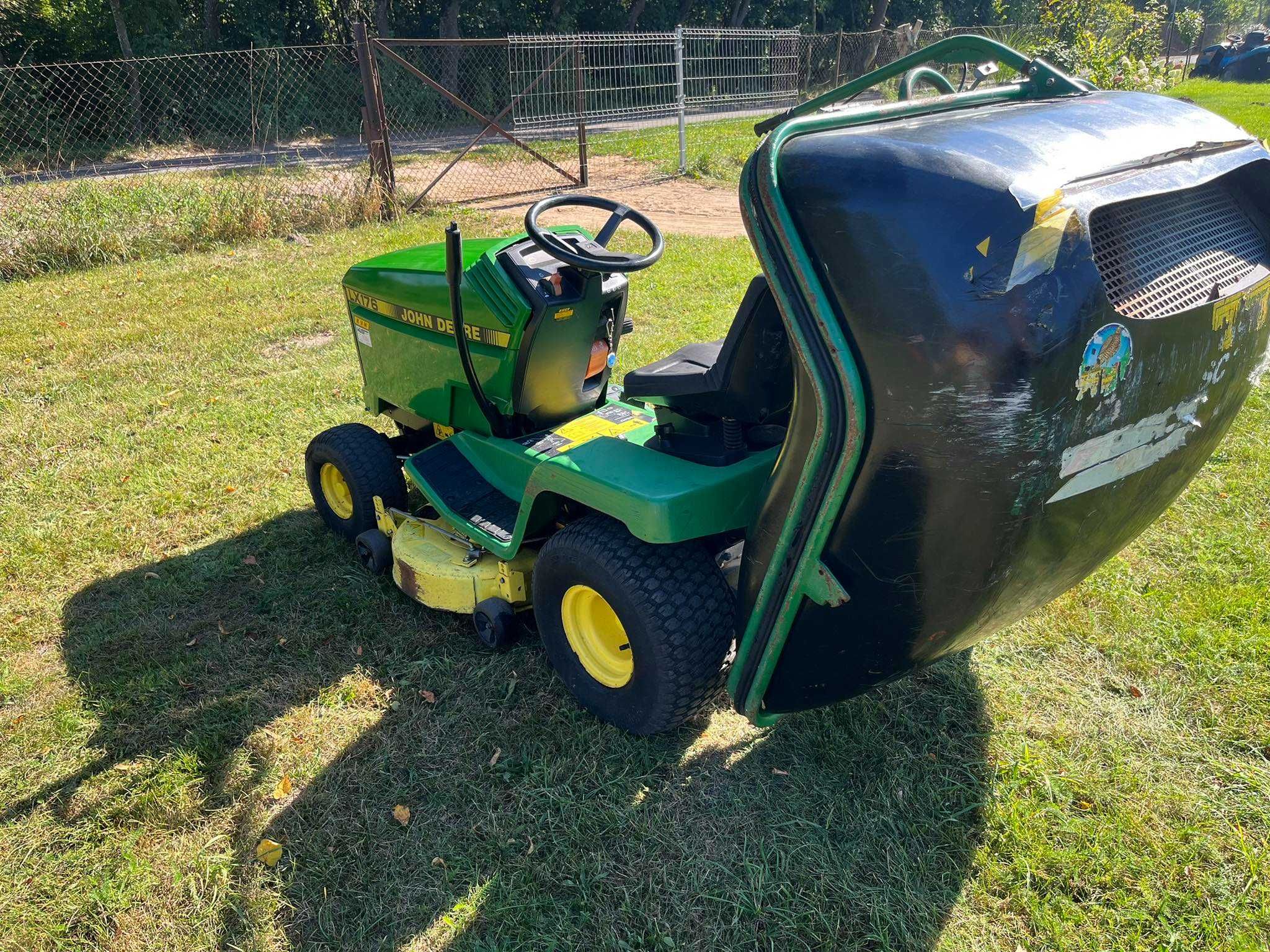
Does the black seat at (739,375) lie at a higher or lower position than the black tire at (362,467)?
higher

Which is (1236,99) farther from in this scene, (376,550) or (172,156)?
(376,550)

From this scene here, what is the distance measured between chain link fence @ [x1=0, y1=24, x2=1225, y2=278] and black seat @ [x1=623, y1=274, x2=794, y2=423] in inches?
265

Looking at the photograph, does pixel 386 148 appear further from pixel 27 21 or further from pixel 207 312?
pixel 27 21

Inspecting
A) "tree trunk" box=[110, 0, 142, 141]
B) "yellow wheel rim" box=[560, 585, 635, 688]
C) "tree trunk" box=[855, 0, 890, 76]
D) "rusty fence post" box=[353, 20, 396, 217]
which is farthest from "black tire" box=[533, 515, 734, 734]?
"tree trunk" box=[855, 0, 890, 76]

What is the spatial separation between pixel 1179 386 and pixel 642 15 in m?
28.8

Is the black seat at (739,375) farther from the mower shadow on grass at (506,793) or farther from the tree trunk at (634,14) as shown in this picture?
the tree trunk at (634,14)

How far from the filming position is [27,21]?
1780cm

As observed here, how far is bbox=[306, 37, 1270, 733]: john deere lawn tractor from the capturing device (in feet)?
5.17

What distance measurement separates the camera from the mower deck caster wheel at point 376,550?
3439mm

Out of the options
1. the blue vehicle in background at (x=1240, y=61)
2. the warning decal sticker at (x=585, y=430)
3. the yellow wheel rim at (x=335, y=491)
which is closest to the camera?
the warning decal sticker at (x=585, y=430)

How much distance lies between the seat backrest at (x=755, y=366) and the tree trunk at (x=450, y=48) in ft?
64.3

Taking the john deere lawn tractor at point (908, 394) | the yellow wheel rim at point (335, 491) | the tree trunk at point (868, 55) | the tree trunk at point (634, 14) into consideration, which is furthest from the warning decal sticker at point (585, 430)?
the tree trunk at point (634, 14)

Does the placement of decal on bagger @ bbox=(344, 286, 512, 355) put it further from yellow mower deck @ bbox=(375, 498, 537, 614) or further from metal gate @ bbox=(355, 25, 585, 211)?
metal gate @ bbox=(355, 25, 585, 211)

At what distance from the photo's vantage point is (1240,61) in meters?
26.8
